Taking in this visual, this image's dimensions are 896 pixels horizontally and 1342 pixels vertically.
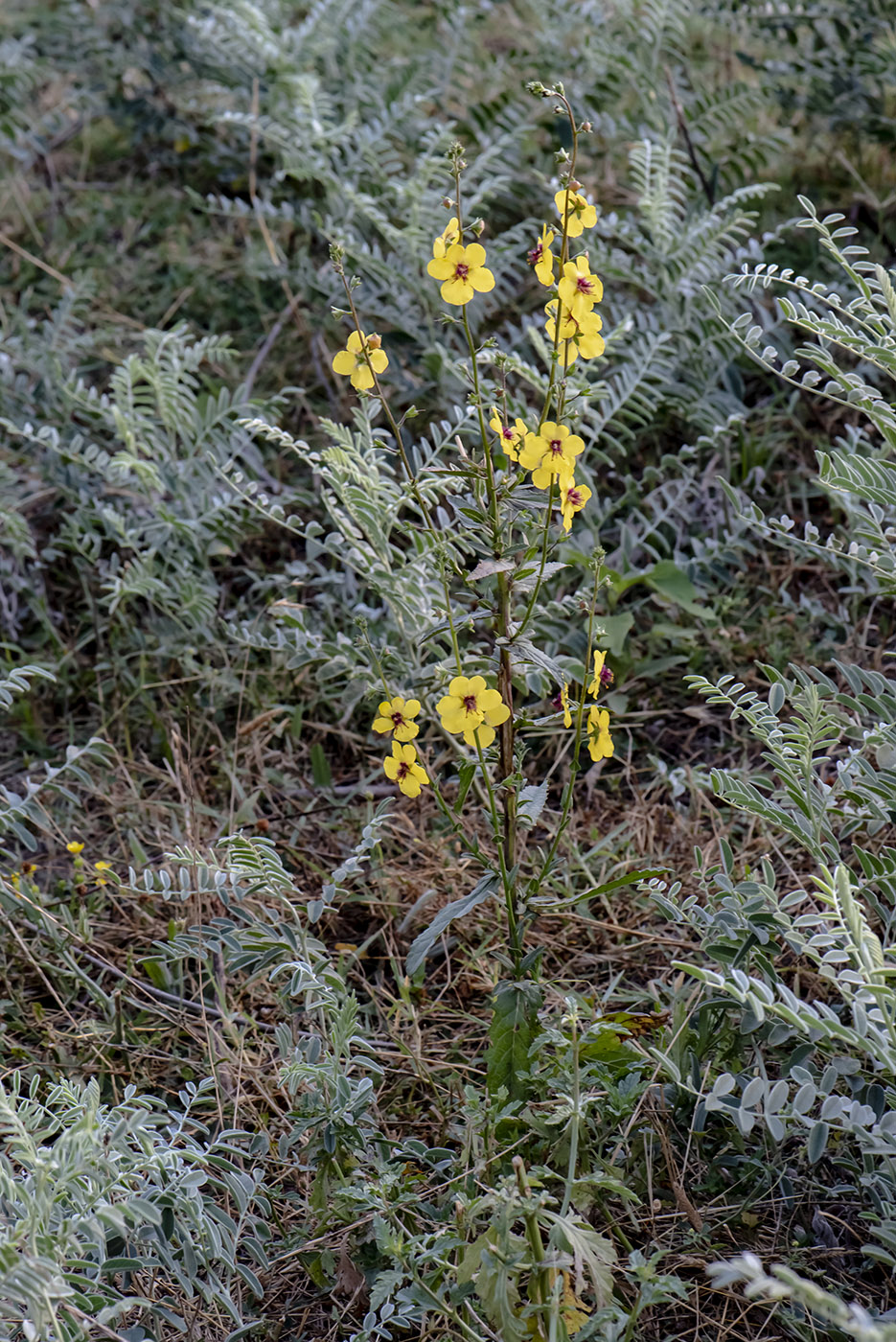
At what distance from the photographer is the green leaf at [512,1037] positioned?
1.77 metres

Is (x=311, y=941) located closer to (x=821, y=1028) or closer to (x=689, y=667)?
(x=821, y=1028)

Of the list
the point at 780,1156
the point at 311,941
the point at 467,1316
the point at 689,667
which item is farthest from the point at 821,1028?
the point at 689,667

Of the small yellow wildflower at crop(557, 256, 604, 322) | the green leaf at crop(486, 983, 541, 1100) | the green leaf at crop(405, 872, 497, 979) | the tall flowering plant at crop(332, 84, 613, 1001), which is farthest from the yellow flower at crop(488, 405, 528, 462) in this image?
the green leaf at crop(486, 983, 541, 1100)

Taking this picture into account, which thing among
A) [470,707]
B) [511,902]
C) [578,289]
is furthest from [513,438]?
[511,902]

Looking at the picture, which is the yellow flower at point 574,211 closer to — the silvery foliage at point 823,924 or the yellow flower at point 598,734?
the silvery foliage at point 823,924

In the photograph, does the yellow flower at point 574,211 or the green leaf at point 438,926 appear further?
the green leaf at point 438,926

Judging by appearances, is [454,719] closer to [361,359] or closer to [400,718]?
[400,718]

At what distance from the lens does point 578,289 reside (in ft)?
5.36

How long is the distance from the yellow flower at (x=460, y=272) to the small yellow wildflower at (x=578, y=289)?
10 centimetres

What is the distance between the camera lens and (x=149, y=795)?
105 inches

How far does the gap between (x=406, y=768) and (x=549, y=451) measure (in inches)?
19.5

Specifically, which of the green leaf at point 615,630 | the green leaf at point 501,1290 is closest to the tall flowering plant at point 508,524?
the green leaf at point 501,1290

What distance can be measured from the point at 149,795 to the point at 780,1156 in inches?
58.7

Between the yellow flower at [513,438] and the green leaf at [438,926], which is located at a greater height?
the yellow flower at [513,438]
